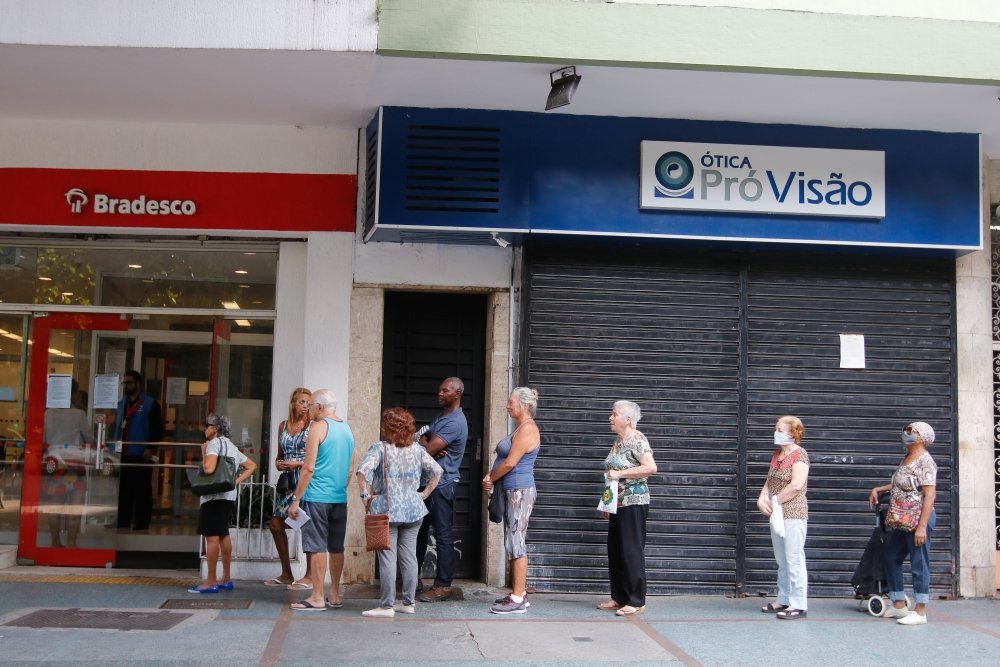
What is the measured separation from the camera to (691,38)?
7.71m

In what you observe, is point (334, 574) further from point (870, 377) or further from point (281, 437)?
point (870, 377)

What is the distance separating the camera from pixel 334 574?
8.06m

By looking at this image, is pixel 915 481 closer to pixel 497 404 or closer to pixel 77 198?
pixel 497 404

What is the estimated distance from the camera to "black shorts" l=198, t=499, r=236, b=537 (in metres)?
8.45

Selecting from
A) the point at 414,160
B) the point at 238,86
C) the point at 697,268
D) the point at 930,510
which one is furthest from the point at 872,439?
the point at 238,86

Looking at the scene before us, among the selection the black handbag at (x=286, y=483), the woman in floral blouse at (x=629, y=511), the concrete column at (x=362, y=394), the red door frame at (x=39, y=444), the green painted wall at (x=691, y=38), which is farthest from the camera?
the red door frame at (x=39, y=444)

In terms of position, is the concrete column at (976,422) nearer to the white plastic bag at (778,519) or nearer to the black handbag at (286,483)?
the white plastic bag at (778,519)

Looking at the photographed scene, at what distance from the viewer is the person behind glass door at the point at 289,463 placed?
8.42 m

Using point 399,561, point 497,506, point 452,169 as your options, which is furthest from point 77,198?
point 497,506

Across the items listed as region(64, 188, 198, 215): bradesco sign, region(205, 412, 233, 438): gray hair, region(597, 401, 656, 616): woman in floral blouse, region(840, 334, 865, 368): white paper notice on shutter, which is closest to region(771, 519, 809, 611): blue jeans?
region(597, 401, 656, 616): woman in floral blouse

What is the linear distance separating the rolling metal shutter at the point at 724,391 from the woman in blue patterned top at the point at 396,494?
148cm

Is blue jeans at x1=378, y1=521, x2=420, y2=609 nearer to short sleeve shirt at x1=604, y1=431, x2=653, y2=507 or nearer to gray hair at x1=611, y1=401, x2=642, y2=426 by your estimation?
short sleeve shirt at x1=604, y1=431, x2=653, y2=507

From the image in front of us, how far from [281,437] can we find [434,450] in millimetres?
1243

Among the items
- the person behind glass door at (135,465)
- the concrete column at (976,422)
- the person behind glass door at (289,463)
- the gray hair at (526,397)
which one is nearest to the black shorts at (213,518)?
the person behind glass door at (289,463)
